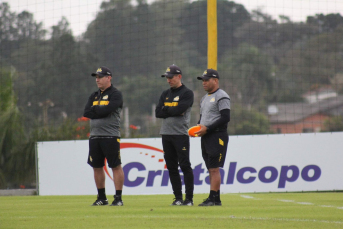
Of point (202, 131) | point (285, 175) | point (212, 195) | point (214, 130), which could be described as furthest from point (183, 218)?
point (285, 175)

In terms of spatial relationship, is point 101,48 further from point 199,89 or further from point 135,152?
point 135,152

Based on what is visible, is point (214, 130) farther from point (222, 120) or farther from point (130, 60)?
point (130, 60)

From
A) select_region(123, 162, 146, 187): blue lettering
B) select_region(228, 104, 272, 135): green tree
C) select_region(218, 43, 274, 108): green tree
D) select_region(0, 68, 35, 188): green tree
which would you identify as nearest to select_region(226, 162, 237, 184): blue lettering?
select_region(123, 162, 146, 187): blue lettering

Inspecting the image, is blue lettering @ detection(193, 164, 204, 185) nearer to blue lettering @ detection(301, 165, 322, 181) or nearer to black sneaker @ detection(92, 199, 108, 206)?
blue lettering @ detection(301, 165, 322, 181)

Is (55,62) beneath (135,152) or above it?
above

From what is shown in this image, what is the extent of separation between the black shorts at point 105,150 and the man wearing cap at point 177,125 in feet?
1.95

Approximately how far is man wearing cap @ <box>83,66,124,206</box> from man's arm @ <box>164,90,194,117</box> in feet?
2.12

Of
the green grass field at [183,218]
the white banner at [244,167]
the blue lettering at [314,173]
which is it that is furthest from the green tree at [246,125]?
the green grass field at [183,218]

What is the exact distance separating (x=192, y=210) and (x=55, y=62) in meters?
17.6

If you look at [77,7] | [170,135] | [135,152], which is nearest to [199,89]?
[77,7]

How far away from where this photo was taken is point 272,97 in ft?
145

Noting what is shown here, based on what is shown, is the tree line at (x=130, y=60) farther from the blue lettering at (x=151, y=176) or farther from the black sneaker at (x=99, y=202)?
the black sneaker at (x=99, y=202)

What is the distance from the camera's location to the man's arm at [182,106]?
6.92 m

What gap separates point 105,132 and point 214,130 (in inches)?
52.1
